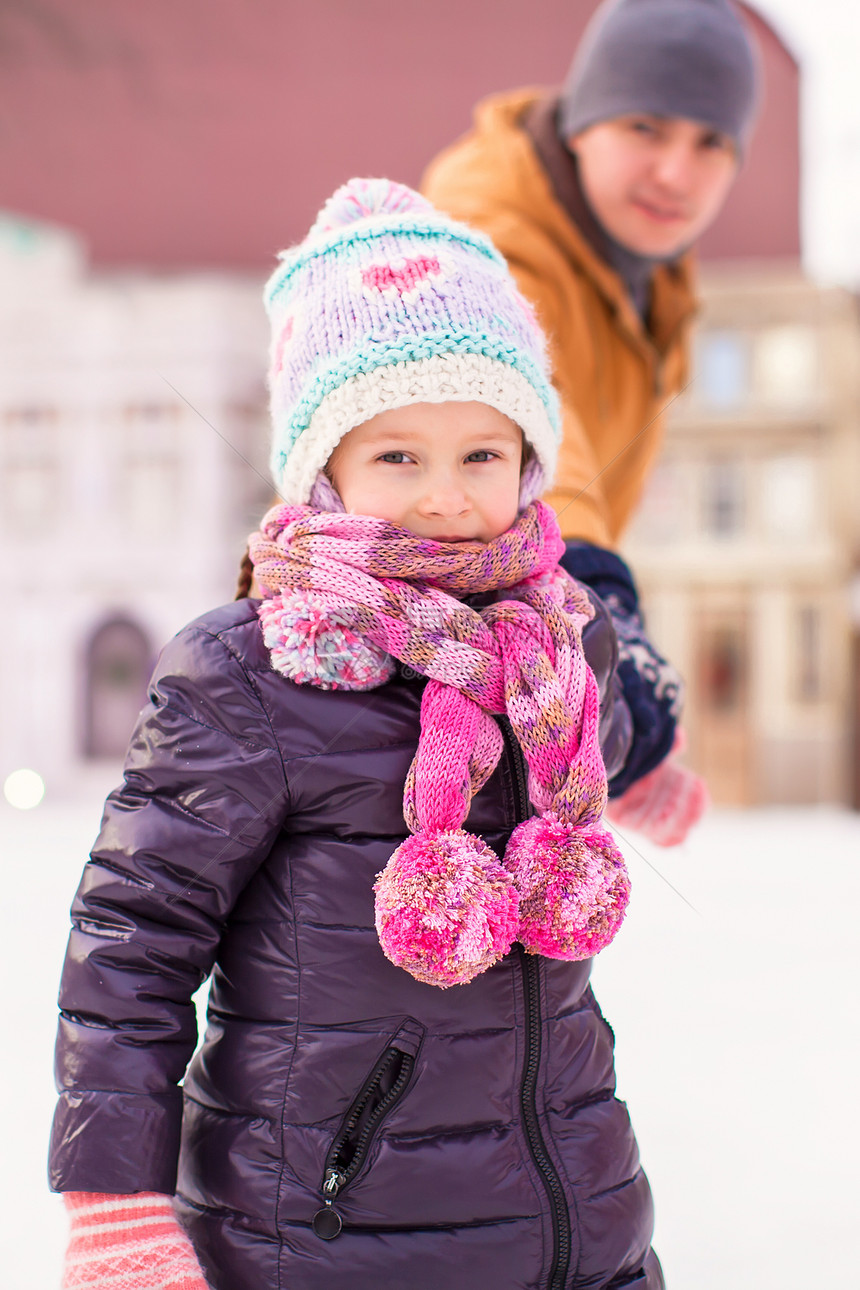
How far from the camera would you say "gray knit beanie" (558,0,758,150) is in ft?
4.18

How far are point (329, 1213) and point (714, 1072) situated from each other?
4.21ft

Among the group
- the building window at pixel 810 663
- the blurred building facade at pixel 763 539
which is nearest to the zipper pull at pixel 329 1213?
the blurred building facade at pixel 763 539

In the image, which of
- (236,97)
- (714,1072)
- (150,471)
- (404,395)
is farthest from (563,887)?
(150,471)

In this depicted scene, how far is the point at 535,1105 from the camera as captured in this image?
2.45ft

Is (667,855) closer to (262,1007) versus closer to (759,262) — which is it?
(262,1007)

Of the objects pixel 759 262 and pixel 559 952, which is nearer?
pixel 559 952

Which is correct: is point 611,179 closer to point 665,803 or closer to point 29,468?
point 665,803

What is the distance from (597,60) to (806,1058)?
59.6 inches

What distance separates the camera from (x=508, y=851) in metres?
0.74

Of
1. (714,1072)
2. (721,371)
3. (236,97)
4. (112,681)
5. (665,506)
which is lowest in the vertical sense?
(714,1072)

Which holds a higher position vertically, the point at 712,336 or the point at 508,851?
the point at 712,336

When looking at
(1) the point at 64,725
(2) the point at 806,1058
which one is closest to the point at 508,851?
(2) the point at 806,1058

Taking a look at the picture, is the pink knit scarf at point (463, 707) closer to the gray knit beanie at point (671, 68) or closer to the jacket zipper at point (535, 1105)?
the jacket zipper at point (535, 1105)

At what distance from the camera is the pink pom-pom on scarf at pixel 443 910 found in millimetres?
675
